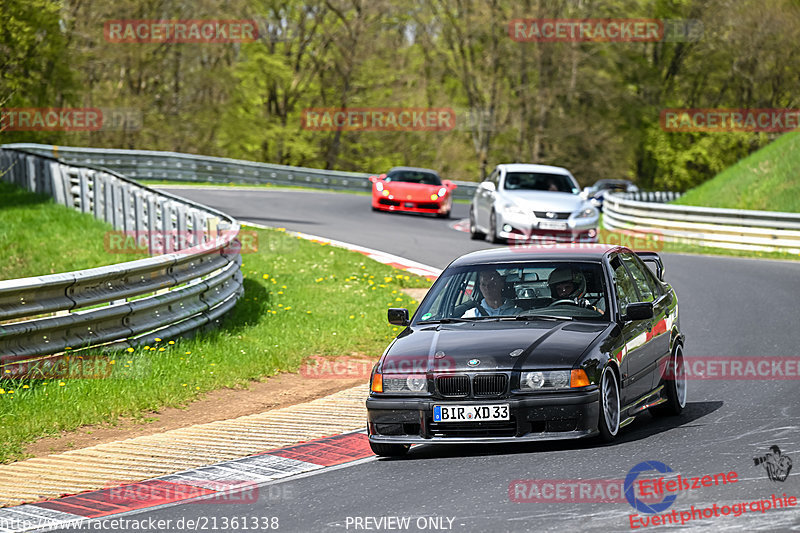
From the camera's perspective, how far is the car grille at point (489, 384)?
7.37 m

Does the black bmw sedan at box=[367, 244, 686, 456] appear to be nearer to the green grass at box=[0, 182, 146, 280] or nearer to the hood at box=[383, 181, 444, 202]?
the green grass at box=[0, 182, 146, 280]

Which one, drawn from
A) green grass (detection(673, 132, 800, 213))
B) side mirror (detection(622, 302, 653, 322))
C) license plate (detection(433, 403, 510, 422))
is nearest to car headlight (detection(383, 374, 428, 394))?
license plate (detection(433, 403, 510, 422))

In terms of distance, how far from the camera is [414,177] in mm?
32312

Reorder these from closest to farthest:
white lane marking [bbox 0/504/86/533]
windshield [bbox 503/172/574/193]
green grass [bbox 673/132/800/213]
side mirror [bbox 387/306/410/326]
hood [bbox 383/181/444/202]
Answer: white lane marking [bbox 0/504/86/533], side mirror [bbox 387/306/410/326], windshield [bbox 503/172/574/193], green grass [bbox 673/132/800/213], hood [bbox 383/181/444/202]

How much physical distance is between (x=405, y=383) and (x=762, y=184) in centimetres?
2655

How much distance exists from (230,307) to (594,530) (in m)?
8.64

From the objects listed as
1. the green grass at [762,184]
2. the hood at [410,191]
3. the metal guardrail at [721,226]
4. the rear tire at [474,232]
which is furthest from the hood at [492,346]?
the green grass at [762,184]

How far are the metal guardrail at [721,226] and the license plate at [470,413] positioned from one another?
18819 mm

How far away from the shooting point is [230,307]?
13.5 meters

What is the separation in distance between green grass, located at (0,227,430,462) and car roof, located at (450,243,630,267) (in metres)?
2.89

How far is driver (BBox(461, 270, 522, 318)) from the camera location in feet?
27.9

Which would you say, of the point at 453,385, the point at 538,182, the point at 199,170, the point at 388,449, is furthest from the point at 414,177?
the point at 453,385

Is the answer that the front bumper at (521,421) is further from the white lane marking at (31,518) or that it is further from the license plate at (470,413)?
the white lane marking at (31,518)

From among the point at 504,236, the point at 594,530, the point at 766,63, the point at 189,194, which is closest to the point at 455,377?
the point at 594,530
